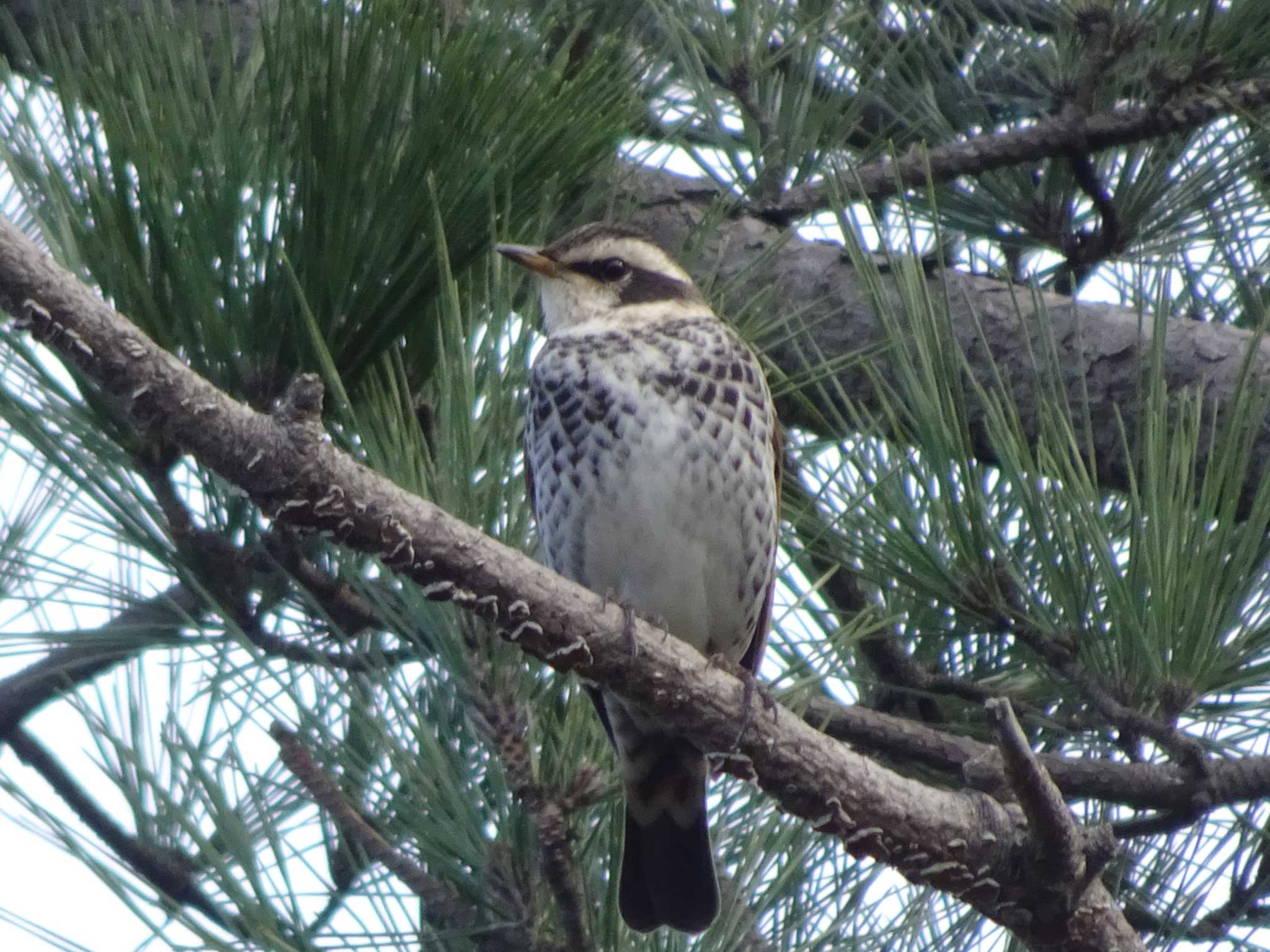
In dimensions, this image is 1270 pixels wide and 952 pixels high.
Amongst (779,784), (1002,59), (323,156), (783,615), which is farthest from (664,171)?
(779,784)

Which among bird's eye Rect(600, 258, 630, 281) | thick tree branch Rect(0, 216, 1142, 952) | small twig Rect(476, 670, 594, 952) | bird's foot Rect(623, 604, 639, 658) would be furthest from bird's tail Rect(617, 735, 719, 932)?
bird's eye Rect(600, 258, 630, 281)

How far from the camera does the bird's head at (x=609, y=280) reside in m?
2.65

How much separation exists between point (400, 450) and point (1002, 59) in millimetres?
1589

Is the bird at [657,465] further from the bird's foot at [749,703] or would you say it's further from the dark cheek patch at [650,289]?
the bird's foot at [749,703]

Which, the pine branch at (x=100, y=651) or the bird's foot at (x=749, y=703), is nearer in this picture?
the bird's foot at (x=749, y=703)

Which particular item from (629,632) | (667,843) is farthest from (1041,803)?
(667,843)

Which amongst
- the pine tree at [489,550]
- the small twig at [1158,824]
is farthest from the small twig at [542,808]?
the small twig at [1158,824]

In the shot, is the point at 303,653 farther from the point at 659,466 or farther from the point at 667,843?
the point at 659,466

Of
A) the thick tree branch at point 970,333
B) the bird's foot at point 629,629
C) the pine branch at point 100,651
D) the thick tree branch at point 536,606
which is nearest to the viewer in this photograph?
the thick tree branch at point 536,606

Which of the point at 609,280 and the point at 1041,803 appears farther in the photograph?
the point at 609,280

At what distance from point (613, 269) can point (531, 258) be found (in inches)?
17.3

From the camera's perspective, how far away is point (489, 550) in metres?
1.64

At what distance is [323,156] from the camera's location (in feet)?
6.52

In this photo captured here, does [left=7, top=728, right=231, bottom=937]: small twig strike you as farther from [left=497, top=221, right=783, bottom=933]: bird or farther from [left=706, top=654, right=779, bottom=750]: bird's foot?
Result: [left=497, top=221, right=783, bottom=933]: bird
